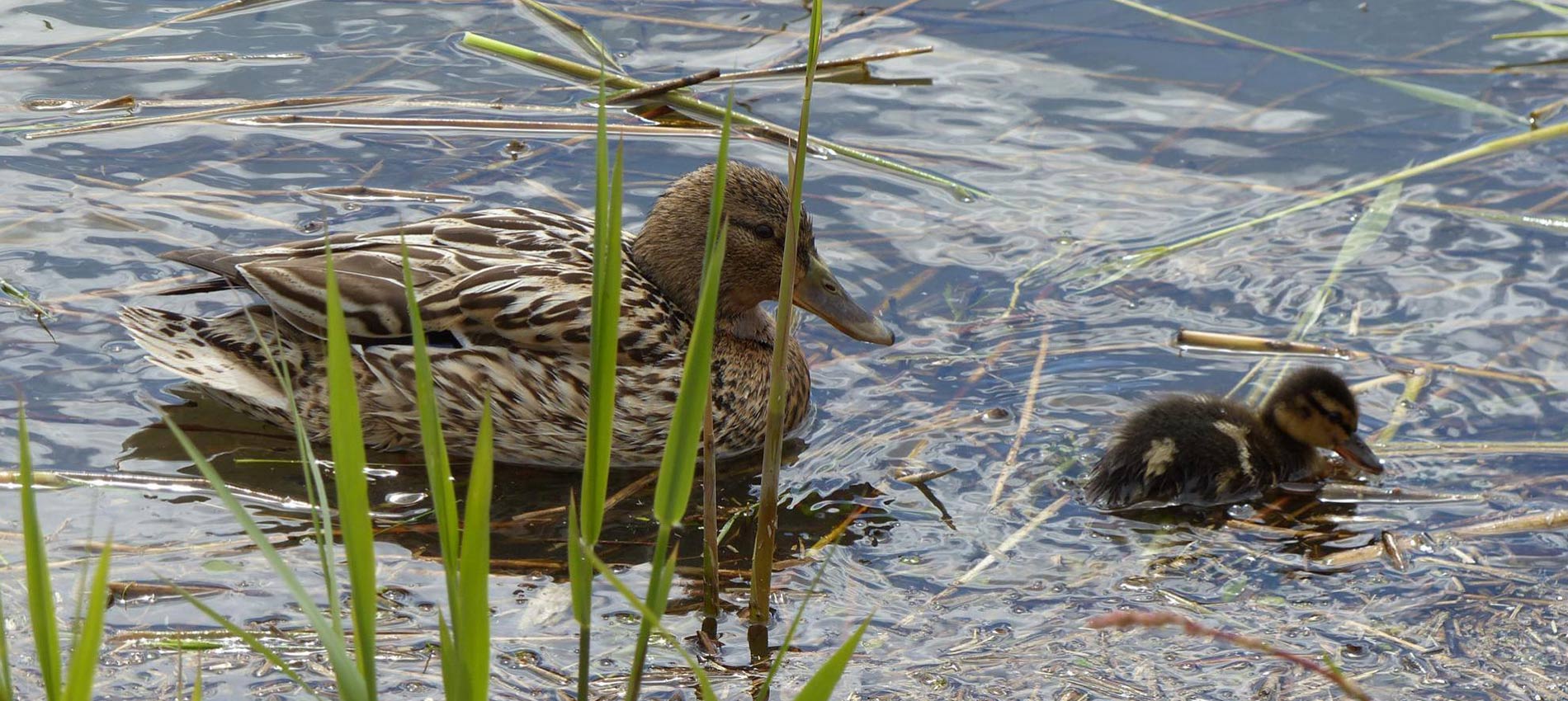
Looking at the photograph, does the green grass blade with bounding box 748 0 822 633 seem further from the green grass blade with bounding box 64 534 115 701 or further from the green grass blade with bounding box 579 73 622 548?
the green grass blade with bounding box 64 534 115 701

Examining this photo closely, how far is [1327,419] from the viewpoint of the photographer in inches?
174

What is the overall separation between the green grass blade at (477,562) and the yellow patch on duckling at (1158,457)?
2.48 metres

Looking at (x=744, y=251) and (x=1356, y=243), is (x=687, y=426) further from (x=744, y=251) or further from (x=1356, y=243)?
(x=1356, y=243)

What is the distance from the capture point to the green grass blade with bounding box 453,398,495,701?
2.04 metres

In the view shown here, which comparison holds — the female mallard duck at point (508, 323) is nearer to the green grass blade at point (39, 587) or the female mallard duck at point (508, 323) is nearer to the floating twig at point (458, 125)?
the floating twig at point (458, 125)

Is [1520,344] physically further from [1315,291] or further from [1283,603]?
[1283,603]

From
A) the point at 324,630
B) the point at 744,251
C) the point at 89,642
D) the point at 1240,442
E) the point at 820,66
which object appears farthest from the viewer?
the point at 820,66

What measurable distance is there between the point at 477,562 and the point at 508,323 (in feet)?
8.08

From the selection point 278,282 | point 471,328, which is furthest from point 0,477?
point 471,328

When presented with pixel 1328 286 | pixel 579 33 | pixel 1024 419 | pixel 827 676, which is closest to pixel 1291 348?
pixel 1328 286

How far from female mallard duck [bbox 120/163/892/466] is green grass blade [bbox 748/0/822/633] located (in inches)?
48.7

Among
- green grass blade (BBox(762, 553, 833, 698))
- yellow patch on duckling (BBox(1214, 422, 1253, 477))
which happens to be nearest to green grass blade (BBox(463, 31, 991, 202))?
yellow patch on duckling (BBox(1214, 422, 1253, 477))

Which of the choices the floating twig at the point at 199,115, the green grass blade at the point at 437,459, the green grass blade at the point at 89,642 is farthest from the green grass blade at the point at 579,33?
the green grass blade at the point at 89,642

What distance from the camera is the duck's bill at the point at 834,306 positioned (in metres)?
4.80
